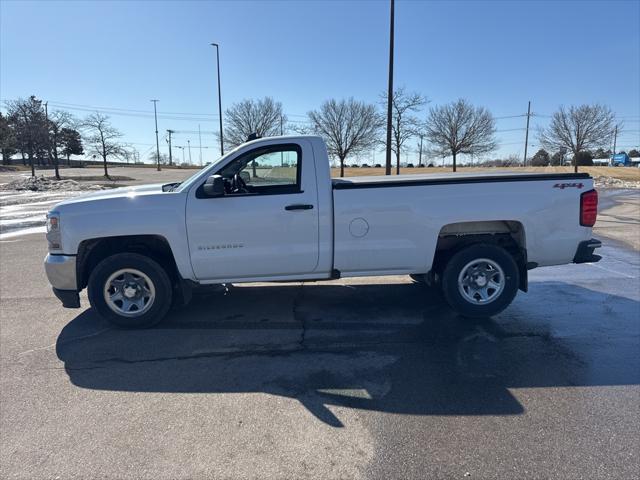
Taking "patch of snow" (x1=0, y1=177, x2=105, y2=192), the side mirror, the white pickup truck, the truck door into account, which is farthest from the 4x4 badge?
"patch of snow" (x1=0, y1=177, x2=105, y2=192)

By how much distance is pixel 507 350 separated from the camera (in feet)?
13.4

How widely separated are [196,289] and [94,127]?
4560 centimetres

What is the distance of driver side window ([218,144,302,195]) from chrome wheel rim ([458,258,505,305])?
86.9 inches

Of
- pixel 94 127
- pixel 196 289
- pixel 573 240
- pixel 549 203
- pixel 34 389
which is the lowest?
pixel 34 389

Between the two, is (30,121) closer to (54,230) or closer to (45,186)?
(45,186)

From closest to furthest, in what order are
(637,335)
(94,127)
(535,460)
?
(535,460) < (637,335) < (94,127)

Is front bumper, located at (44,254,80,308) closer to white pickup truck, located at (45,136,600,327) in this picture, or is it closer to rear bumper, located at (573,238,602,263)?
white pickup truck, located at (45,136,600,327)

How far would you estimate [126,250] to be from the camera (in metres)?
4.75

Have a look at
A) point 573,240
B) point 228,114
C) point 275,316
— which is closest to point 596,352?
point 573,240

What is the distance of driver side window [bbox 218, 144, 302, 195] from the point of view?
4656 millimetres

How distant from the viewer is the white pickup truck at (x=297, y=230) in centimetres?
451

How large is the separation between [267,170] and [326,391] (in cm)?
252

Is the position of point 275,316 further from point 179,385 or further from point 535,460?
point 535,460

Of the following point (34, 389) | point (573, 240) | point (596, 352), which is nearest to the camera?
point (34, 389)
